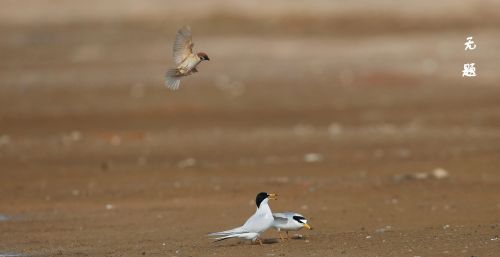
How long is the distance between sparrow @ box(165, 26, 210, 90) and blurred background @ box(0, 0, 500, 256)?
163cm

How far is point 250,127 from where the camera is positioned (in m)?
20.3

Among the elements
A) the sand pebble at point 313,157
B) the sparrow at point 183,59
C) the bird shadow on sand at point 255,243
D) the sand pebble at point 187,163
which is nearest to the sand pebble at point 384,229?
the bird shadow on sand at point 255,243

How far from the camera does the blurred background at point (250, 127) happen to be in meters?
11.9

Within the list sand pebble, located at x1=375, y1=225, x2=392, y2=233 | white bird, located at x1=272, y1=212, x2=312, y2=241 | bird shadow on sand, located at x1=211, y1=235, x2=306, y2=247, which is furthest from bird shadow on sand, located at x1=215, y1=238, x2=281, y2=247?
sand pebble, located at x1=375, y1=225, x2=392, y2=233

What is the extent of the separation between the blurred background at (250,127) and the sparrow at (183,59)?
1628 millimetres

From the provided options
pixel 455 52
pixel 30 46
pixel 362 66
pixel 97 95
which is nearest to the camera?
pixel 97 95

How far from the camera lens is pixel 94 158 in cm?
1748

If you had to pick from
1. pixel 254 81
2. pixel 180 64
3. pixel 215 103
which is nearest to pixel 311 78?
pixel 254 81

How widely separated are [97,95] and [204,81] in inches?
92.1

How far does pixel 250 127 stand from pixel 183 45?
1114 cm

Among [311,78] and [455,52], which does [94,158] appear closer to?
[311,78]

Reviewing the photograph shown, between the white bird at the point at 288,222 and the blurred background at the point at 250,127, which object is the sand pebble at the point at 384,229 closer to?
the blurred background at the point at 250,127

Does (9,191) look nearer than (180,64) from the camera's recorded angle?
No

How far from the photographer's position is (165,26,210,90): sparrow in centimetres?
909
